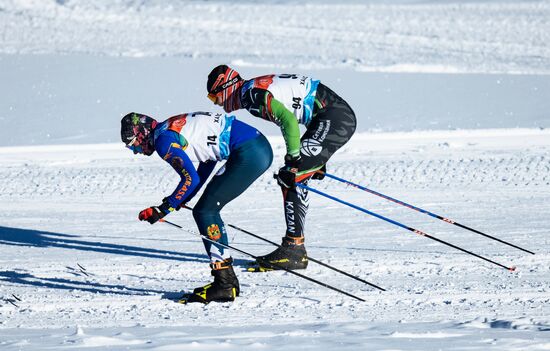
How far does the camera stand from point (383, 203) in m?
9.82

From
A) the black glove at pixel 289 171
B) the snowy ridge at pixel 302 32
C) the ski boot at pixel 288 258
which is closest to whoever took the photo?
the black glove at pixel 289 171

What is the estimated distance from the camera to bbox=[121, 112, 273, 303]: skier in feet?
20.0

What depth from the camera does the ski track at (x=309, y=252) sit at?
17.8 feet

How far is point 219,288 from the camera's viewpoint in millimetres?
Result: 6223

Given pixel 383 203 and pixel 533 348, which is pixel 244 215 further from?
pixel 533 348

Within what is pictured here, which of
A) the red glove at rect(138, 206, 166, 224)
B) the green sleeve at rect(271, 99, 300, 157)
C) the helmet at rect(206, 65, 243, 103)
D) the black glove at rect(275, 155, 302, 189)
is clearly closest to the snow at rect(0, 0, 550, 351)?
the red glove at rect(138, 206, 166, 224)

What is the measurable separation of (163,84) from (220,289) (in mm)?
10513

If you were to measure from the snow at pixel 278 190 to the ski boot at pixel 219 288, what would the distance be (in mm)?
92

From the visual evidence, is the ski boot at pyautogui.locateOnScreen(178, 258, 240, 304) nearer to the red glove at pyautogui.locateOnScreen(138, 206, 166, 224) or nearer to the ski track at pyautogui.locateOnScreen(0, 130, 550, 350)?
Result: the ski track at pyautogui.locateOnScreen(0, 130, 550, 350)

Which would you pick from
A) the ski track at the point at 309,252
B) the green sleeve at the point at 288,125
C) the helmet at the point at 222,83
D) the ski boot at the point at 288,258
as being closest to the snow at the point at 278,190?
the ski track at the point at 309,252

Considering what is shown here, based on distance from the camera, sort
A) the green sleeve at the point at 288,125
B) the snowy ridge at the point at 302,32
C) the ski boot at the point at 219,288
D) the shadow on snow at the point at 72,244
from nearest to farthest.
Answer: the ski boot at the point at 219,288 → the green sleeve at the point at 288,125 → the shadow on snow at the point at 72,244 → the snowy ridge at the point at 302,32

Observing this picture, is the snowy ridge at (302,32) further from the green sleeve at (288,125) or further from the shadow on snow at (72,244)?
the green sleeve at (288,125)

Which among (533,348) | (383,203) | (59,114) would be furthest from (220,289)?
(59,114)

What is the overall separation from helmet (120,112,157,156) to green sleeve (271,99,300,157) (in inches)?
37.0
